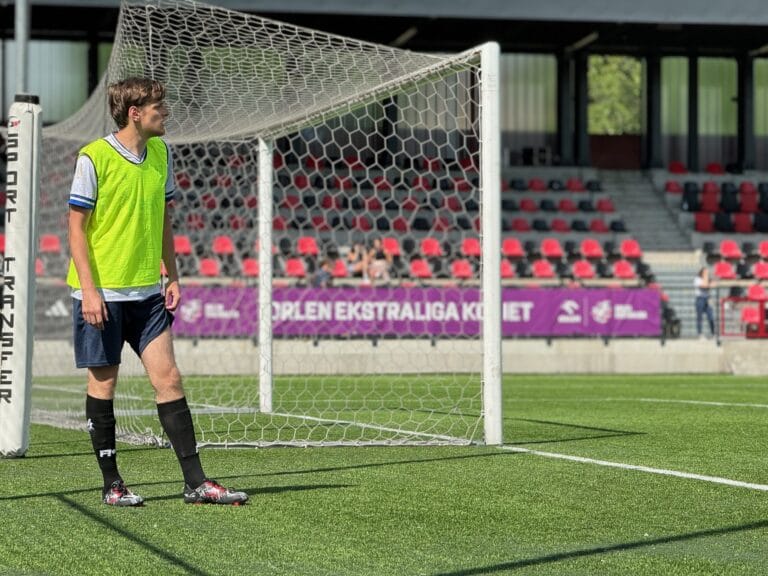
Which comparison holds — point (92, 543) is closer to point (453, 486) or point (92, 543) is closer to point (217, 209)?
point (453, 486)

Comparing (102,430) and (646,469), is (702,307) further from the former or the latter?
(102,430)

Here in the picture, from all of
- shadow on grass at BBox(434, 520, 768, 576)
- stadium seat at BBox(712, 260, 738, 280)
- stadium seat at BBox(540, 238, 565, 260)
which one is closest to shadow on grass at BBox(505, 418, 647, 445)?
shadow on grass at BBox(434, 520, 768, 576)

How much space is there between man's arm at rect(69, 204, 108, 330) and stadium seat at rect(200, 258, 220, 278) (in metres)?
15.9

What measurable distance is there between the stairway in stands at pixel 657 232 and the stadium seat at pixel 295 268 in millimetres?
6353

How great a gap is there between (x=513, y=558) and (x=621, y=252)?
77.2 feet

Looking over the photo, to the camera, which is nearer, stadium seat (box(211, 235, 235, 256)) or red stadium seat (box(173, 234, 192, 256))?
stadium seat (box(211, 235, 235, 256))

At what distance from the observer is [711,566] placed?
14.6 ft

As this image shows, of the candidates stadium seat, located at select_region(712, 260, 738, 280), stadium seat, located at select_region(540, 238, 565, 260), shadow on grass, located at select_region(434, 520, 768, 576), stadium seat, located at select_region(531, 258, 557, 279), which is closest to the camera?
shadow on grass, located at select_region(434, 520, 768, 576)

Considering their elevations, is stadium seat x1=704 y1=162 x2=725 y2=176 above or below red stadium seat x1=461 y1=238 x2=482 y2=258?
above

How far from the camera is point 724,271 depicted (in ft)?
90.3

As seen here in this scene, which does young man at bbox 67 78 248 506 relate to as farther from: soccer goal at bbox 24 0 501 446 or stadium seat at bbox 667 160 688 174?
stadium seat at bbox 667 160 688 174

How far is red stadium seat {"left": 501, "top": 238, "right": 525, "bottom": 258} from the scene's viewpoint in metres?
26.9

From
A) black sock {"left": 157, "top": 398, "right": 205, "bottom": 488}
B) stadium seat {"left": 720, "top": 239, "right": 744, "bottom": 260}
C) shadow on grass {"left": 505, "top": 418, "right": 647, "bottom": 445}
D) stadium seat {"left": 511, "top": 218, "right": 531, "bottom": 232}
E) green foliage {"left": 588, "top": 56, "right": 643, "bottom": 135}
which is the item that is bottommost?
shadow on grass {"left": 505, "top": 418, "right": 647, "bottom": 445}

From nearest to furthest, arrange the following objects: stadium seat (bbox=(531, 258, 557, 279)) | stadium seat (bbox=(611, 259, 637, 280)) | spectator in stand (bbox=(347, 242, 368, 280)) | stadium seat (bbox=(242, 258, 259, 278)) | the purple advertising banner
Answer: the purple advertising banner, stadium seat (bbox=(242, 258, 259, 278)), spectator in stand (bbox=(347, 242, 368, 280)), stadium seat (bbox=(531, 258, 557, 279)), stadium seat (bbox=(611, 259, 637, 280))
